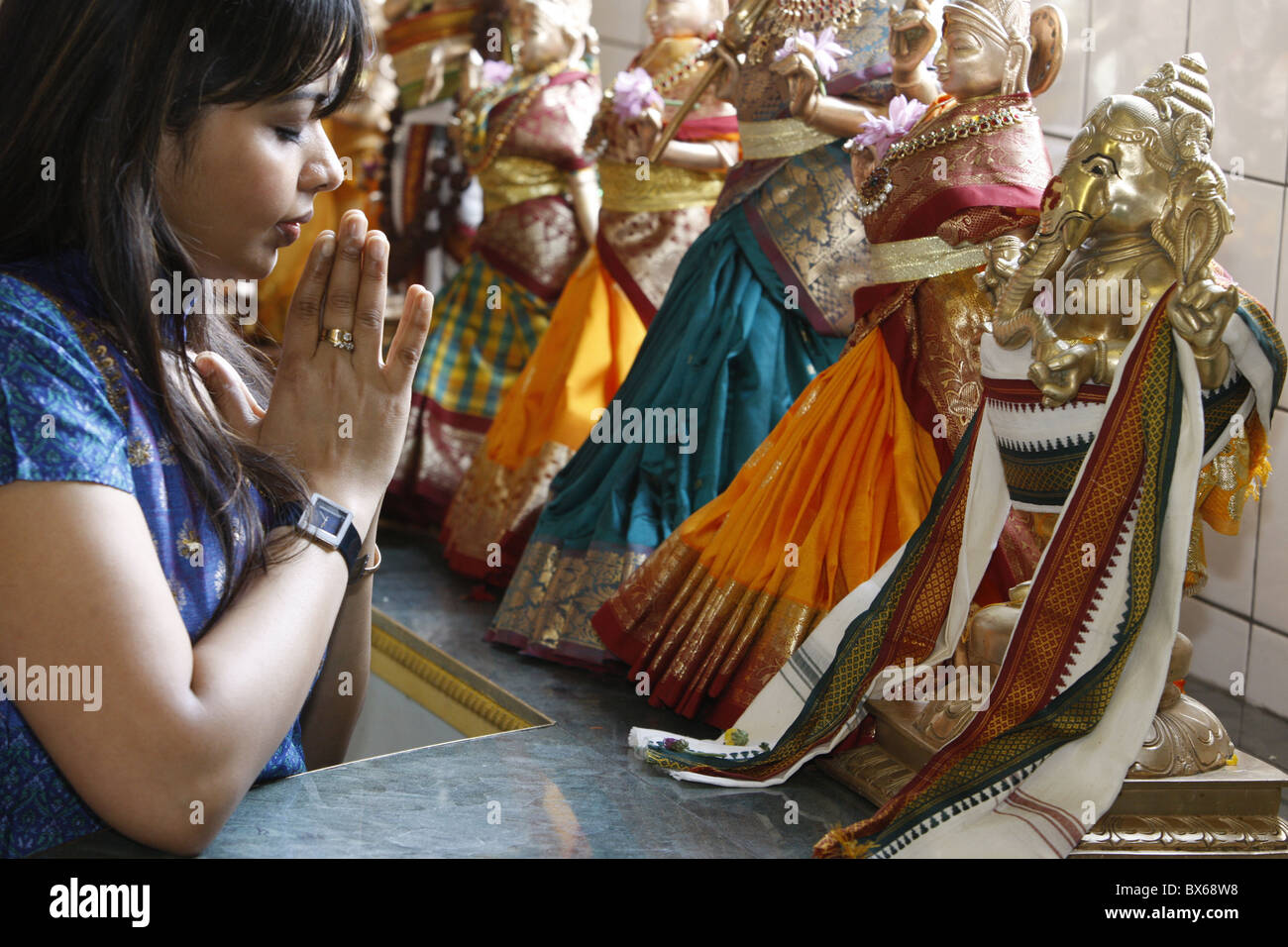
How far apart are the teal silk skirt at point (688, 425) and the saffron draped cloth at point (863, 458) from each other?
19cm

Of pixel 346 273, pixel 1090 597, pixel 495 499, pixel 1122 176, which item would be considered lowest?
pixel 495 499

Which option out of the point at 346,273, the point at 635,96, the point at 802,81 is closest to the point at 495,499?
the point at 635,96

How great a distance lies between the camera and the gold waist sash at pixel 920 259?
4.61 feet

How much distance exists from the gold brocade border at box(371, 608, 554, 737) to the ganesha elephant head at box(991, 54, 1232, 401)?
2.59 ft

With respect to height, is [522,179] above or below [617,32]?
below

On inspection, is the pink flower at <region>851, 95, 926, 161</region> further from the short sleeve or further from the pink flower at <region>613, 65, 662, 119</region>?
the short sleeve

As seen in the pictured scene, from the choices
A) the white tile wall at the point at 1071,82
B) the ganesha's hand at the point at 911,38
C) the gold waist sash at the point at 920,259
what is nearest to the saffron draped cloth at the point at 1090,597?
the gold waist sash at the point at 920,259

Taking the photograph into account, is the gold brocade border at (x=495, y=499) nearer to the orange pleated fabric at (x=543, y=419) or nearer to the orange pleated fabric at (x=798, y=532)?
the orange pleated fabric at (x=543, y=419)

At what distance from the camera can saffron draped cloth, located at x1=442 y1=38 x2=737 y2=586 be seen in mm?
2096

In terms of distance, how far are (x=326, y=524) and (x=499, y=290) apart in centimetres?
166

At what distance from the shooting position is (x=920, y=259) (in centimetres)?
144

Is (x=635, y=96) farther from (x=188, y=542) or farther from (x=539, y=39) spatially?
(x=188, y=542)

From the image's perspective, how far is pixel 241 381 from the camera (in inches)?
42.7

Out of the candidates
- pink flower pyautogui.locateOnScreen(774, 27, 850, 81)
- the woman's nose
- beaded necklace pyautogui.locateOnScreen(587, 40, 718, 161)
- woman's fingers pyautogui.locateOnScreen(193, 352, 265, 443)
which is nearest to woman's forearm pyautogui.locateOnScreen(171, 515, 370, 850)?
woman's fingers pyautogui.locateOnScreen(193, 352, 265, 443)
